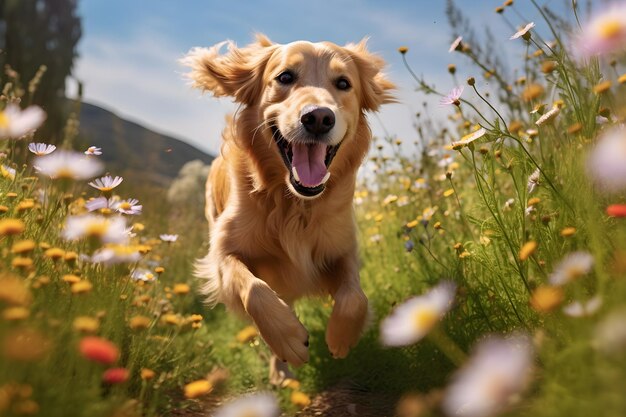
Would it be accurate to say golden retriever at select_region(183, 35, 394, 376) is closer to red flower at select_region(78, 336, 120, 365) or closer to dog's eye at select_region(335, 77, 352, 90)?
dog's eye at select_region(335, 77, 352, 90)

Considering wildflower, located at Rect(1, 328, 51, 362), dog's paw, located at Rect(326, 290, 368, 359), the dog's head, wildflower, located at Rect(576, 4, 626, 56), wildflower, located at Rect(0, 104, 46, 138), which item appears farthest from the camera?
the dog's head

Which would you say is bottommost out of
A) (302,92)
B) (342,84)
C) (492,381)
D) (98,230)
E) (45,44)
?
(492,381)

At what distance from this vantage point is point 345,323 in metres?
2.71

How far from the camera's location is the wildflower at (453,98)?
2.42m

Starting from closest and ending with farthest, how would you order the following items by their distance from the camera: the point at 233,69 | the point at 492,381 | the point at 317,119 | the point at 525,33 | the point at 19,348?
the point at 492,381 < the point at 19,348 < the point at 525,33 < the point at 317,119 < the point at 233,69

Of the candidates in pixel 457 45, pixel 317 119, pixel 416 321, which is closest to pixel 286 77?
pixel 317 119

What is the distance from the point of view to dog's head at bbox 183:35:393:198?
2.91 m

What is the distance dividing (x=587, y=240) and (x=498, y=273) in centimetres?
38

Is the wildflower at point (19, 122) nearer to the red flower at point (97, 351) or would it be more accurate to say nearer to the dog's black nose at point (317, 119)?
the red flower at point (97, 351)

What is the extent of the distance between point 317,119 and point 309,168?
11.4 inches

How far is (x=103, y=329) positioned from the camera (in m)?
1.69

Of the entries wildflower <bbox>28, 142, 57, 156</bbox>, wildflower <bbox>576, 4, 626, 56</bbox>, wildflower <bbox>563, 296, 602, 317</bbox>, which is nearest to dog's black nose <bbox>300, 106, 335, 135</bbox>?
wildflower <bbox>28, 142, 57, 156</bbox>

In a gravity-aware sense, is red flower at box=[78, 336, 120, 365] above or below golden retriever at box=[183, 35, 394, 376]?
below

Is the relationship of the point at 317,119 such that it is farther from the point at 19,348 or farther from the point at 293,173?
the point at 19,348
